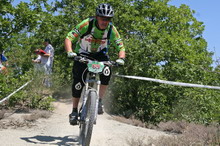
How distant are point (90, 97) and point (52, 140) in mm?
1457

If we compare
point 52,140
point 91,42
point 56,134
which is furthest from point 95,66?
point 56,134

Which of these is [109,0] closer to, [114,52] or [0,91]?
[114,52]

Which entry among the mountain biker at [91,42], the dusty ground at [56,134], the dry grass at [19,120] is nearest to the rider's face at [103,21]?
the mountain biker at [91,42]

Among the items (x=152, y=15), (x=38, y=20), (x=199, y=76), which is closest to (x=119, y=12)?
(x=152, y=15)

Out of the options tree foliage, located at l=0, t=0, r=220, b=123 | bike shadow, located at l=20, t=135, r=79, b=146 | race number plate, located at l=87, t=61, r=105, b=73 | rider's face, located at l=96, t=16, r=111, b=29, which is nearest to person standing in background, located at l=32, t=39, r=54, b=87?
tree foliage, located at l=0, t=0, r=220, b=123

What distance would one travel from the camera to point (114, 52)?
11.6m

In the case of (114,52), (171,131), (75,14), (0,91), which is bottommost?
(171,131)

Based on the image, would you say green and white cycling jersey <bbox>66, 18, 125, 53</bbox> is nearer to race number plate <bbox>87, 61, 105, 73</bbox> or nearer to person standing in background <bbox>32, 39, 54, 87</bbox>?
race number plate <bbox>87, 61, 105, 73</bbox>

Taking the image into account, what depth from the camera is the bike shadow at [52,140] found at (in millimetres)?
5871

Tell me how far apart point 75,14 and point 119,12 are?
1.82 metres

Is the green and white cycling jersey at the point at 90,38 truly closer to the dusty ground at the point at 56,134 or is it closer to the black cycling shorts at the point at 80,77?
the black cycling shorts at the point at 80,77

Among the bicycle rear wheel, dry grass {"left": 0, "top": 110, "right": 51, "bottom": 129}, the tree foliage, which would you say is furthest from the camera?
the tree foliage

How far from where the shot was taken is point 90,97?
5.22 metres

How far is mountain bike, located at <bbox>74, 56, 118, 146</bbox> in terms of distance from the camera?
5.00 m
